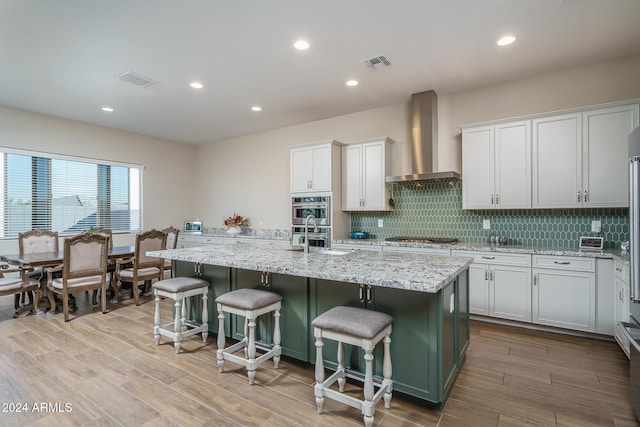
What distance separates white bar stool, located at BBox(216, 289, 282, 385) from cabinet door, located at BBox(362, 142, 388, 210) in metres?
2.58

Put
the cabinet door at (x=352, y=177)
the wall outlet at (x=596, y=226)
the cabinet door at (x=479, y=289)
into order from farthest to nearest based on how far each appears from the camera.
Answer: the cabinet door at (x=352, y=177), the cabinet door at (x=479, y=289), the wall outlet at (x=596, y=226)

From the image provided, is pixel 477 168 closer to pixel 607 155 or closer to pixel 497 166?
→ pixel 497 166

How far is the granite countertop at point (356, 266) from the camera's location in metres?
1.84

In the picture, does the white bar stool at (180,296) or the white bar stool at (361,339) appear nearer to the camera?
the white bar stool at (361,339)

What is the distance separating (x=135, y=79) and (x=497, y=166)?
4.52 m

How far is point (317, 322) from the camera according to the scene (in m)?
2.00

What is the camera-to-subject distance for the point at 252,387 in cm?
234

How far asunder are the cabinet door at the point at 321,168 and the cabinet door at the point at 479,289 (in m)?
2.33

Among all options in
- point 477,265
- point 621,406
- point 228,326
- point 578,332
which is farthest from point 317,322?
point 578,332

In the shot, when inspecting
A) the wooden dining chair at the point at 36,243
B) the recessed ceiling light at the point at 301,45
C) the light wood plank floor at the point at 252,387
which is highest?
the recessed ceiling light at the point at 301,45

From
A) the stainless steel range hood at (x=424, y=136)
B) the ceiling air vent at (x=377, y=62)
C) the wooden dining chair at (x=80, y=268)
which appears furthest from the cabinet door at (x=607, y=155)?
the wooden dining chair at (x=80, y=268)

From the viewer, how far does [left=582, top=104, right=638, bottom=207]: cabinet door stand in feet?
10.5

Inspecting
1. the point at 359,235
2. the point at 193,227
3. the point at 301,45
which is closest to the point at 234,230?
the point at 193,227

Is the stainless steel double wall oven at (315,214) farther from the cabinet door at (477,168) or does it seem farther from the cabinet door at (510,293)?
the cabinet door at (510,293)
